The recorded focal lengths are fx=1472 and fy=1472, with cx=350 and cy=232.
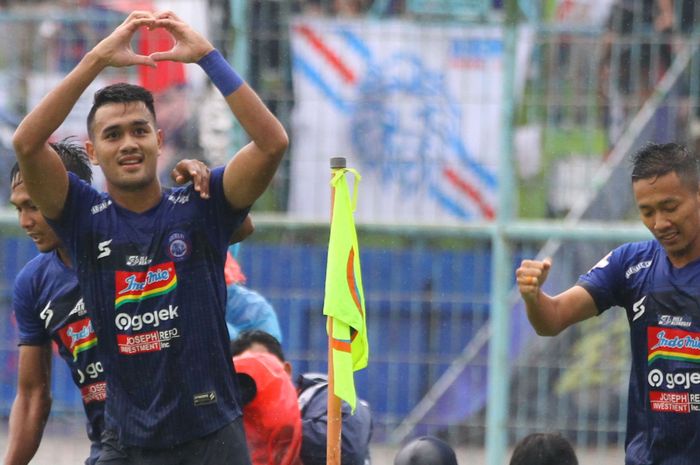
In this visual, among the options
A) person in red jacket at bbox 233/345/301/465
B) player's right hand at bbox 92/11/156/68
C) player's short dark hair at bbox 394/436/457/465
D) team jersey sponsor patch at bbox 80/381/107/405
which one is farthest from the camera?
person in red jacket at bbox 233/345/301/465

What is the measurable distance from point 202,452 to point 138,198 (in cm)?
95

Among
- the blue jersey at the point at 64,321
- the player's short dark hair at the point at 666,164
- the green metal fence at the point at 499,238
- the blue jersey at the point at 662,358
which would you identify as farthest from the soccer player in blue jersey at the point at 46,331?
the green metal fence at the point at 499,238

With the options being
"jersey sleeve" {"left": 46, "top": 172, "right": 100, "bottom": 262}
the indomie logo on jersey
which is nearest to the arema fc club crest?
"jersey sleeve" {"left": 46, "top": 172, "right": 100, "bottom": 262}

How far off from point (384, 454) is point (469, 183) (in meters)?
1.62

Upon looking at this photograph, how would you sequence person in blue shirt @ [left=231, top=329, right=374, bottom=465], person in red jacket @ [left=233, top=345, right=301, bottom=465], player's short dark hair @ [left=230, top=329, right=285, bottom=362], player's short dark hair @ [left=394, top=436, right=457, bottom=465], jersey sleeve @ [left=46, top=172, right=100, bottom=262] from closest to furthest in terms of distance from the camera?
1. jersey sleeve @ [left=46, top=172, right=100, bottom=262]
2. player's short dark hair @ [left=394, top=436, right=457, bottom=465]
3. person in red jacket @ [left=233, top=345, right=301, bottom=465]
4. person in blue shirt @ [left=231, top=329, right=374, bottom=465]
5. player's short dark hair @ [left=230, top=329, right=285, bottom=362]

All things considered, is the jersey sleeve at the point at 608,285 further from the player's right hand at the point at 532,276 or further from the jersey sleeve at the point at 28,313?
the jersey sleeve at the point at 28,313

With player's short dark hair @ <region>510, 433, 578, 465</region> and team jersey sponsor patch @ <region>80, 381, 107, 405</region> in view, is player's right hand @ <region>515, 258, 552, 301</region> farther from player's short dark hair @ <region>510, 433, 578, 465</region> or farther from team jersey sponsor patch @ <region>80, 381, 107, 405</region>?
team jersey sponsor patch @ <region>80, 381, 107, 405</region>

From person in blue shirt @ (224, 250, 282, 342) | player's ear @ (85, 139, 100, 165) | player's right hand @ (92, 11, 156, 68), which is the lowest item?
person in blue shirt @ (224, 250, 282, 342)

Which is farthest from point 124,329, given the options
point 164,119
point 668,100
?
point 668,100

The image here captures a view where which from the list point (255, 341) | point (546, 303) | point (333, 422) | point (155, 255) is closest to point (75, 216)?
point (155, 255)

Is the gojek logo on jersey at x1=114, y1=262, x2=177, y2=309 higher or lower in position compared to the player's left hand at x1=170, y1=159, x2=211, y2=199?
lower

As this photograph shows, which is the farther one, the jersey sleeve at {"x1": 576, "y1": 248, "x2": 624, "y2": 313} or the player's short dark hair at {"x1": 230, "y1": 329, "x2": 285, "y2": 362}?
the player's short dark hair at {"x1": 230, "y1": 329, "x2": 285, "y2": 362}

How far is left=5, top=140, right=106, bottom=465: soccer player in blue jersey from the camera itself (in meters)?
5.75

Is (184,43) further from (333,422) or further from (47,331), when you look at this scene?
(333,422)
